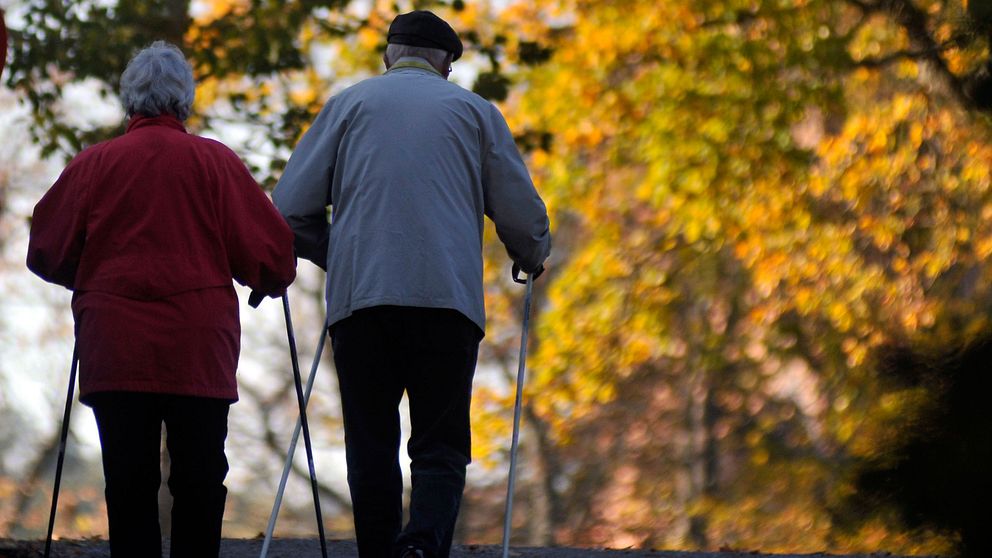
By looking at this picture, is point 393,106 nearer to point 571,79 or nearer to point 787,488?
point 571,79

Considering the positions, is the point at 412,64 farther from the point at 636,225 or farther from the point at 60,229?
the point at 636,225

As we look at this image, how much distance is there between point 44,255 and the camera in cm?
356

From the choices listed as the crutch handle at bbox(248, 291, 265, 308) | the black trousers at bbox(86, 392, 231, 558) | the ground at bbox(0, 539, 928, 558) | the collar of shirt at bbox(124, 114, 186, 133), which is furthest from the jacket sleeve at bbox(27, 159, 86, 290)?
the ground at bbox(0, 539, 928, 558)

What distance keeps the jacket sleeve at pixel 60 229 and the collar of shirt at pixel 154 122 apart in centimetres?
16

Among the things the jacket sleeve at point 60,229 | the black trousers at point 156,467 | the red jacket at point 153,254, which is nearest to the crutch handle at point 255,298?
the red jacket at point 153,254

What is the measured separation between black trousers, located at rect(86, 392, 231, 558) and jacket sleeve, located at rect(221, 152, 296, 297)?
0.34 m

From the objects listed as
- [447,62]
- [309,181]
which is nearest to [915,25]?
[447,62]

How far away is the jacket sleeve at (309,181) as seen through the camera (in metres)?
3.98

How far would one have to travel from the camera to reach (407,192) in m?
3.81

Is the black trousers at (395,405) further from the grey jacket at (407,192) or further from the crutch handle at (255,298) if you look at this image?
the crutch handle at (255,298)

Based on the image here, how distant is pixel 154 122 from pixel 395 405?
3.05ft

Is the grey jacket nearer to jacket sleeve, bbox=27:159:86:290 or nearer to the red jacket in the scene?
the red jacket

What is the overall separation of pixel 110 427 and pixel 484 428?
14446mm

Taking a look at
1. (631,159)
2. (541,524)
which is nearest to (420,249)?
(631,159)
